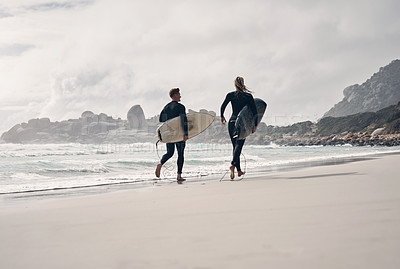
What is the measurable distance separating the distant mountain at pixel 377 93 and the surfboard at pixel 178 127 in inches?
6437

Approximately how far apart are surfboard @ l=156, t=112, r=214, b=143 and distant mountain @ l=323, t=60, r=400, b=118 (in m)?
163

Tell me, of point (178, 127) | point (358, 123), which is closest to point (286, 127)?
point (358, 123)

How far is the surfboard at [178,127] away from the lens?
7059 millimetres

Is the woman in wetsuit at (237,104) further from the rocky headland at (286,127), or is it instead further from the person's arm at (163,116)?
the rocky headland at (286,127)

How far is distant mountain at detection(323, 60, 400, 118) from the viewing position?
516ft

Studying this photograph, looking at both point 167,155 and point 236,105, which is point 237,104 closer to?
point 236,105

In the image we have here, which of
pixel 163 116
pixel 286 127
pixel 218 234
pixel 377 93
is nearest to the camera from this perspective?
pixel 218 234

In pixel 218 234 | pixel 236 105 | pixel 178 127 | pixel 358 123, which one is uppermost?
pixel 358 123

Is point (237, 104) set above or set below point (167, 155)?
above

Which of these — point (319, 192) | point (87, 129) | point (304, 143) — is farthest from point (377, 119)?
point (87, 129)

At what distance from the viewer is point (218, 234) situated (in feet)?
6.87

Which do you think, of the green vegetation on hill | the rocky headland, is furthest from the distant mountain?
the green vegetation on hill

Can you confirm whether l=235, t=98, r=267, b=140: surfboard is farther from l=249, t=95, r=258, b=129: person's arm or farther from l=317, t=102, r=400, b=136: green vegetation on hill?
l=317, t=102, r=400, b=136: green vegetation on hill

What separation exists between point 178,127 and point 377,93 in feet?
578
